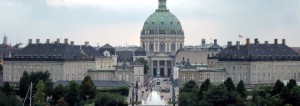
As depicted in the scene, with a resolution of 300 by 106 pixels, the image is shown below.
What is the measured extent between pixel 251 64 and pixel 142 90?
12.7 m

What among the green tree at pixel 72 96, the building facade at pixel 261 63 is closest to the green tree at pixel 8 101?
the green tree at pixel 72 96

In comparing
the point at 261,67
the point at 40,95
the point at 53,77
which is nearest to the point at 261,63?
the point at 261,67

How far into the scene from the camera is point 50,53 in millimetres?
139375

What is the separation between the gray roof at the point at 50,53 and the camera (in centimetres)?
13900

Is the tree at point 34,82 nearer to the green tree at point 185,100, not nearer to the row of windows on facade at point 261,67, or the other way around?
the green tree at point 185,100

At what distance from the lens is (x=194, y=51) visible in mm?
185875

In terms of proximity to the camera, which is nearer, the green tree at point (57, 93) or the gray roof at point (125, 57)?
the green tree at point (57, 93)

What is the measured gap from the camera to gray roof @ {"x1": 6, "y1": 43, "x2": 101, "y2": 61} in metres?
139

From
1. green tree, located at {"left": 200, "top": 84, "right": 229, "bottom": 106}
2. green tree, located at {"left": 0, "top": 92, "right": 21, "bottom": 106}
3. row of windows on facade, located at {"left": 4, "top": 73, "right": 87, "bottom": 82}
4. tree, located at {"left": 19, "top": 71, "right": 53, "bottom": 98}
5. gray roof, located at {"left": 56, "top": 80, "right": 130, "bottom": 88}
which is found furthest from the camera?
row of windows on facade, located at {"left": 4, "top": 73, "right": 87, "bottom": 82}

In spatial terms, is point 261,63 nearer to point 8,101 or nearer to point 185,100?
point 185,100

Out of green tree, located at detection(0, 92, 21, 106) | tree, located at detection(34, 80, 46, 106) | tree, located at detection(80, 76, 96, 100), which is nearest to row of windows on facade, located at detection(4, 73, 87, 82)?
tree, located at detection(80, 76, 96, 100)

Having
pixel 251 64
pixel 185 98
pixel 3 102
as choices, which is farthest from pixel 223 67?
pixel 3 102

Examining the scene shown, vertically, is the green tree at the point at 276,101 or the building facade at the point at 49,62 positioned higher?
the building facade at the point at 49,62

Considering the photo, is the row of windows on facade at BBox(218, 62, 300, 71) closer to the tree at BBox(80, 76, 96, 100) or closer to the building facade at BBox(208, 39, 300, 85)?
the building facade at BBox(208, 39, 300, 85)
